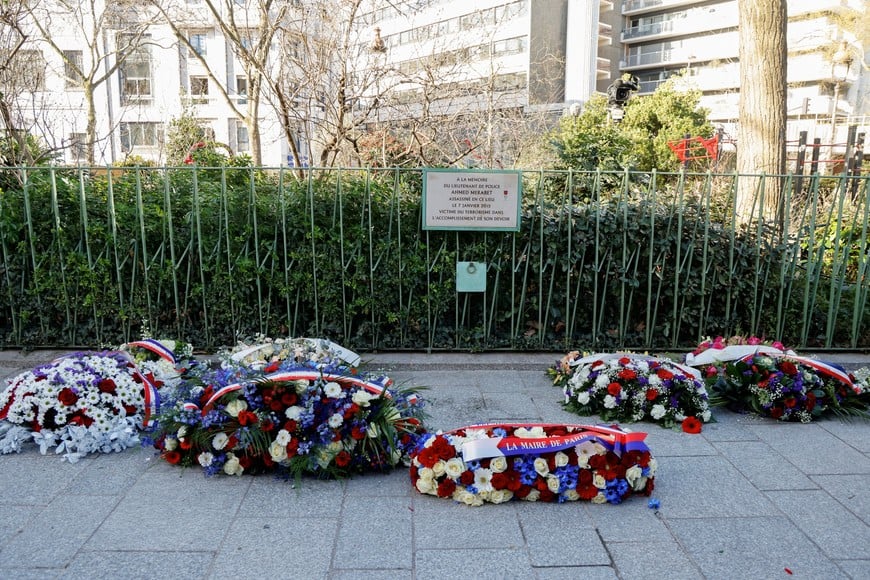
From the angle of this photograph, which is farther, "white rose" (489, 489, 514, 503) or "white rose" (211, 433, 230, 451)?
"white rose" (211, 433, 230, 451)

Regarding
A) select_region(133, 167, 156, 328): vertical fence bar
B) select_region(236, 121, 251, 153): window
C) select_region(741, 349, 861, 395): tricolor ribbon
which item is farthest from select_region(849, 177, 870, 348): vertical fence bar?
select_region(236, 121, 251, 153): window

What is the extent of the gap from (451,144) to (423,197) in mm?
7597

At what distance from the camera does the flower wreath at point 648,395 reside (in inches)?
195

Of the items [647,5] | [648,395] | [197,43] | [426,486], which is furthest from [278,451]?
[647,5]

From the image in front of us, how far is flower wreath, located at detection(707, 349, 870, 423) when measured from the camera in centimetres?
505

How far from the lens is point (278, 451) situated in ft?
12.9

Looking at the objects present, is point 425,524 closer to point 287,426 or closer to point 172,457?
point 287,426

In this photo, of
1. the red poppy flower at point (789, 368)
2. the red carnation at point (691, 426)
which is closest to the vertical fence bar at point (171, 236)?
the red carnation at point (691, 426)

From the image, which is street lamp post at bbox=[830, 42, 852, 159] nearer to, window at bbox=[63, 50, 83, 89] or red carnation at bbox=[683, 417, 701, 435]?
window at bbox=[63, 50, 83, 89]

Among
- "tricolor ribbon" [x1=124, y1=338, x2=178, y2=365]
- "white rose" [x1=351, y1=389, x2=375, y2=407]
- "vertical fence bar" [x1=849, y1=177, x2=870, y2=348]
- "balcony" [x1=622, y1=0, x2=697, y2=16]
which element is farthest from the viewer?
"balcony" [x1=622, y1=0, x2=697, y2=16]

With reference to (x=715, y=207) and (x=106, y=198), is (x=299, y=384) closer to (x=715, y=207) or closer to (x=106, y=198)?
(x=106, y=198)

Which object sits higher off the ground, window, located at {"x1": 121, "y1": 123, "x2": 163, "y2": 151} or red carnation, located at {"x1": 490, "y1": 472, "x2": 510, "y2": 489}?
window, located at {"x1": 121, "y1": 123, "x2": 163, "y2": 151}

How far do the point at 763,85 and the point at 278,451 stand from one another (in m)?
6.70

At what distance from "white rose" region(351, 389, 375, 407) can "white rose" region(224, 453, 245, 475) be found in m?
0.74
